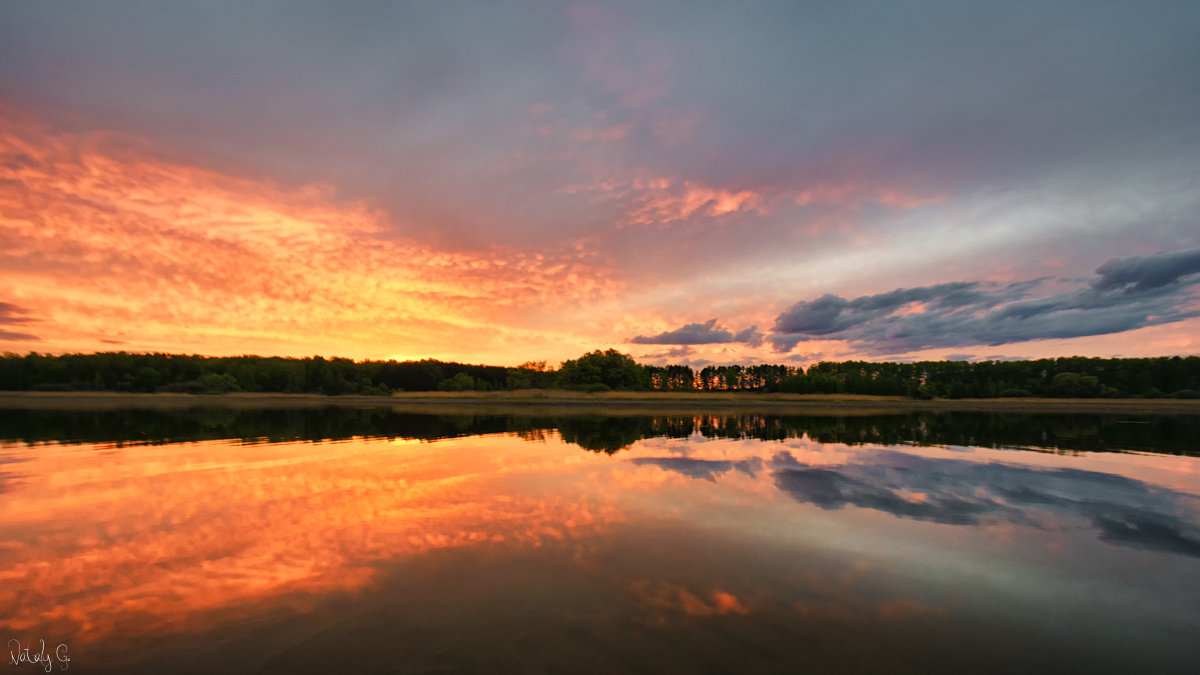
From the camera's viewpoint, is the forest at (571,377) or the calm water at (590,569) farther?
the forest at (571,377)

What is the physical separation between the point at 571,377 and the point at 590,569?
133 m

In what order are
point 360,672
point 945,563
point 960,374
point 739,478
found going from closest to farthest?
point 360,672 < point 945,563 < point 739,478 < point 960,374

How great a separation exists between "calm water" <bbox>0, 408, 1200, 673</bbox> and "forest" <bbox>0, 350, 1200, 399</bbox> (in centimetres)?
11436

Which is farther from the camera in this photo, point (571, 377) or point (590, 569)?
point (571, 377)

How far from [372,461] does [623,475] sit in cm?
1227

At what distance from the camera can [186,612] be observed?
750 centimetres

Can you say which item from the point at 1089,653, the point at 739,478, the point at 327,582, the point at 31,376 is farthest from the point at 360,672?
the point at 31,376

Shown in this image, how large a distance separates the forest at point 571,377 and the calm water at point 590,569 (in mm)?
114363

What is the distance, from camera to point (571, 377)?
14225 cm

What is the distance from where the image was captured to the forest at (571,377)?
125125 millimetres

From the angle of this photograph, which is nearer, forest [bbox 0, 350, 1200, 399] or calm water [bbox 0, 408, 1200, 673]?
calm water [bbox 0, 408, 1200, 673]

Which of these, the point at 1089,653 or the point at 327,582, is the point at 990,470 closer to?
the point at 1089,653

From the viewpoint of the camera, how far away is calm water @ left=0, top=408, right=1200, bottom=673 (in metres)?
6.46

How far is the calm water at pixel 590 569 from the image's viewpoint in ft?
21.2
